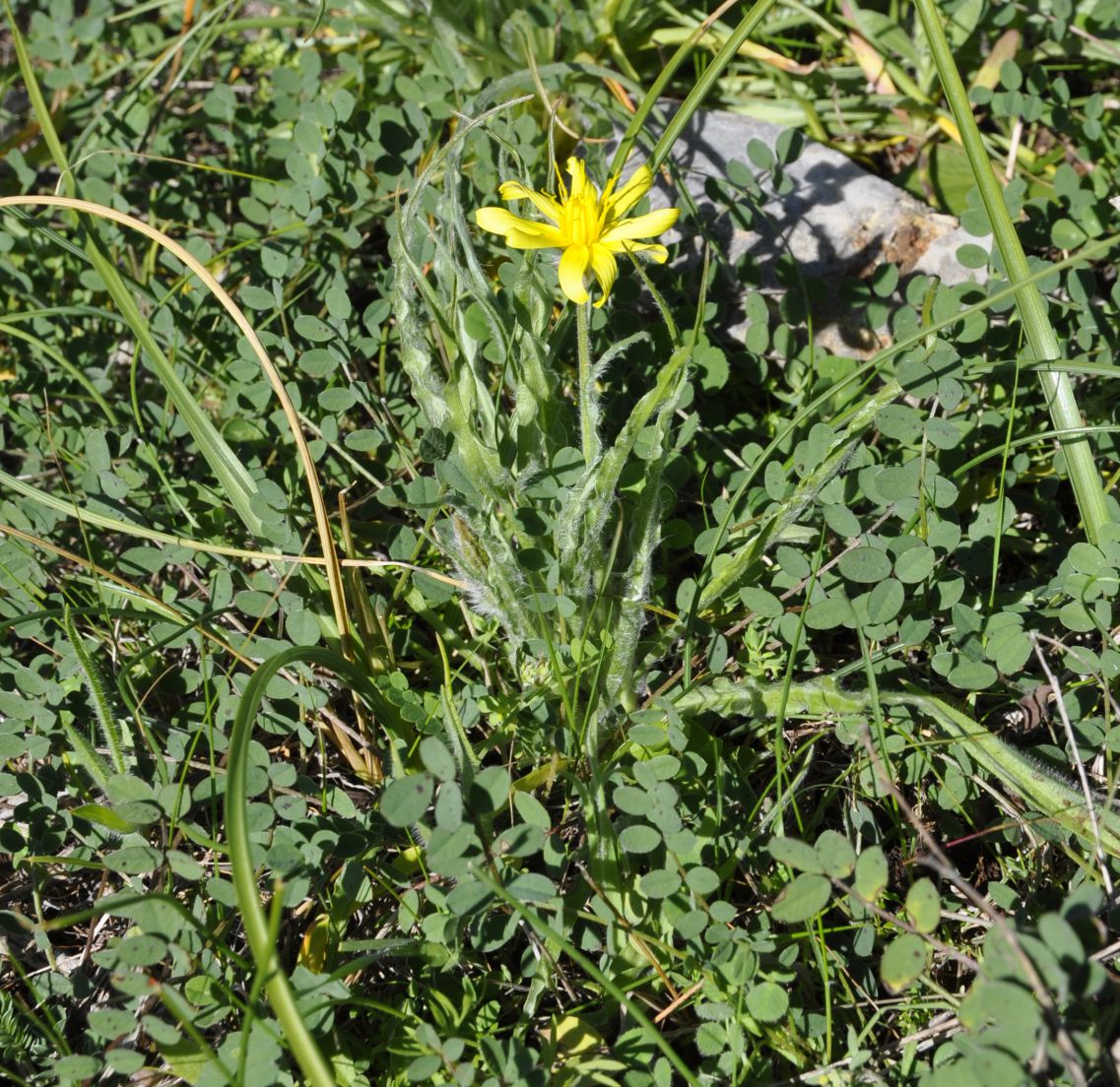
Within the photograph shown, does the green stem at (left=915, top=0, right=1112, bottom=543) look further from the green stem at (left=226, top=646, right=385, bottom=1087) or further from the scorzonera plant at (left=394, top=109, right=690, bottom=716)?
the green stem at (left=226, top=646, right=385, bottom=1087)

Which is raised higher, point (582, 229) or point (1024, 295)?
point (582, 229)

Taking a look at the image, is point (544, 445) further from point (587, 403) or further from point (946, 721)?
point (946, 721)

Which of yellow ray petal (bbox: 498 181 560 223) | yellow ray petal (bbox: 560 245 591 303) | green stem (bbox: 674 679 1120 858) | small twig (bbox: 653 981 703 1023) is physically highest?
yellow ray petal (bbox: 498 181 560 223)

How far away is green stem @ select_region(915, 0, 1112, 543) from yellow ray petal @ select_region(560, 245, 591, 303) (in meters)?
0.84

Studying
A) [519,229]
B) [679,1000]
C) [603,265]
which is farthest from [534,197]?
[679,1000]

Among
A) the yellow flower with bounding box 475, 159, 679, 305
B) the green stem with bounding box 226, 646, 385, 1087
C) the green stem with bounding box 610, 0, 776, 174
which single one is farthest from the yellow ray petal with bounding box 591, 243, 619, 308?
the green stem with bounding box 226, 646, 385, 1087

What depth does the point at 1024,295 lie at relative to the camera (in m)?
2.05

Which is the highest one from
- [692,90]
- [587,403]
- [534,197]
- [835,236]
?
[692,90]

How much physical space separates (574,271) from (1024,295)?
0.99m

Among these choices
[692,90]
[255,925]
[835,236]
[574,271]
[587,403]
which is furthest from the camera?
[835,236]

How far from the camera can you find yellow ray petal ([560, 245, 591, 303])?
1670 mm

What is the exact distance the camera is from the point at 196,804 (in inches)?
84.1

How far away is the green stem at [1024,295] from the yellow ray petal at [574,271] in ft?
2.75

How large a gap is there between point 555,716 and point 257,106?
7.74 feet
